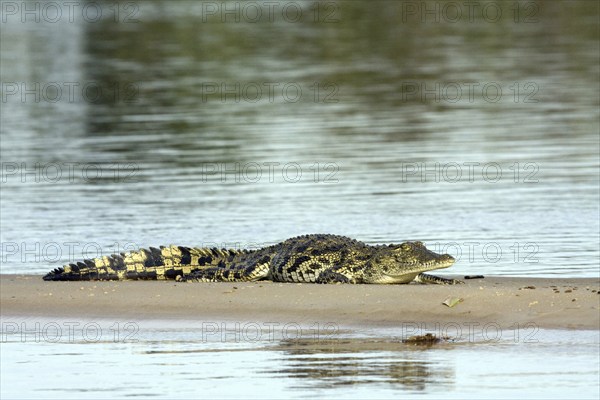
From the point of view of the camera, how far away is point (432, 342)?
1292cm

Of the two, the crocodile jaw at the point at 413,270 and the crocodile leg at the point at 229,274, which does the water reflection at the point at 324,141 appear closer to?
the crocodile jaw at the point at 413,270

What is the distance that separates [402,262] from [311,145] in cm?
1298

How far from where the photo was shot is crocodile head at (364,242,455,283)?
595 inches

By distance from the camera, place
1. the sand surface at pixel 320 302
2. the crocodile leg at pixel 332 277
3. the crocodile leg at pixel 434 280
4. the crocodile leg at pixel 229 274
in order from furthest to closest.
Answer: the crocodile leg at pixel 229 274 → the crocodile leg at pixel 332 277 → the crocodile leg at pixel 434 280 → the sand surface at pixel 320 302

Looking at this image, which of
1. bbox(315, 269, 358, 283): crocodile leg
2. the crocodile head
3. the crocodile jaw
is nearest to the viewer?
the crocodile jaw

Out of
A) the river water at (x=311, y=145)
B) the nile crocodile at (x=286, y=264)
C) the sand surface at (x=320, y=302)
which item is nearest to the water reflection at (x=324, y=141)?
the river water at (x=311, y=145)

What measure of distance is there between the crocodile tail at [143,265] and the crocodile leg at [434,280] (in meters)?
1.93

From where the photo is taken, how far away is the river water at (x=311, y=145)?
19.1 metres

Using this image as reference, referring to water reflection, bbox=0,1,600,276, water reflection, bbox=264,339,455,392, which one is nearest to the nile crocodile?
water reflection, bbox=0,1,600,276

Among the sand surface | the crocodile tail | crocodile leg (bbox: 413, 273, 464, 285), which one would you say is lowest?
the sand surface

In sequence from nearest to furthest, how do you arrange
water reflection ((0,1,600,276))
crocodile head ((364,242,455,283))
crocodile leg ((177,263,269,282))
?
1. crocodile head ((364,242,455,283))
2. crocodile leg ((177,263,269,282))
3. water reflection ((0,1,600,276))

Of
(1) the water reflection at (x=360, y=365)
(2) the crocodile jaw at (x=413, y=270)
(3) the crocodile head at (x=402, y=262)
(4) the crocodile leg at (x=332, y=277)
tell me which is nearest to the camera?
(1) the water reflection at (x=360, y=365)

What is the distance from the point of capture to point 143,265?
53.2 ft

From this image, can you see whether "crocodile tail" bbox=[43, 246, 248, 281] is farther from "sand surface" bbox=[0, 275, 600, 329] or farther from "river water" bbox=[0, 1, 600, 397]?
"river water" bbox=[0, 1, 600, 397]
